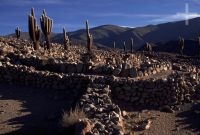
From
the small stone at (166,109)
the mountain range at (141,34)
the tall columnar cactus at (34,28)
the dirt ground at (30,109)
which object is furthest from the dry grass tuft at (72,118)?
the mountain range at (141,34)

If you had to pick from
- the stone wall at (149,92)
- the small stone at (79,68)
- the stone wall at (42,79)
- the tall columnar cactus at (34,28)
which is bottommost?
the stone wall at (149,92)

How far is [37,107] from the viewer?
2027 cm

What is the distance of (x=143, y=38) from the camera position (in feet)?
497

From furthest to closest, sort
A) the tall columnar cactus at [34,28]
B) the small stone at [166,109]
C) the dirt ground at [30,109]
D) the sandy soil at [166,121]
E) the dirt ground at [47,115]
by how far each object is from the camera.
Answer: the tall columnar cactus at [34,28]
the small stone at [166,109]
the sandy soil at [166,121]
the dirt ground at [47,115]
the dirt ground at [30,109]

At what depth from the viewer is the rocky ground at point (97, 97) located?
18.0 meters

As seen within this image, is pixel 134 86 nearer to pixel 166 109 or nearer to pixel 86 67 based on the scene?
pixel 166 109

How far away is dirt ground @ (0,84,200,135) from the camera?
58.7 feet

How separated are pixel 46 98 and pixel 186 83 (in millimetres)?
5930

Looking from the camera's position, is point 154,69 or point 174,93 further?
point 154,69

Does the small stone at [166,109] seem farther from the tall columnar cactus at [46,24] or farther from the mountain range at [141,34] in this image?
the mountain range at [141,34]

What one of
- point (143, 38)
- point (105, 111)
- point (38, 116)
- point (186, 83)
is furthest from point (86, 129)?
point (143, 38)

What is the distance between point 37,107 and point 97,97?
251cm

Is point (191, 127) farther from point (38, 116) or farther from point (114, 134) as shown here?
point (38, 116)

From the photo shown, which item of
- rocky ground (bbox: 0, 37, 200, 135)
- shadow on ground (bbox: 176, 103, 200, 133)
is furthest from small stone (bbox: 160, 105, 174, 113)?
shadow on ground (bbox: 176, 103, 200, 133)
